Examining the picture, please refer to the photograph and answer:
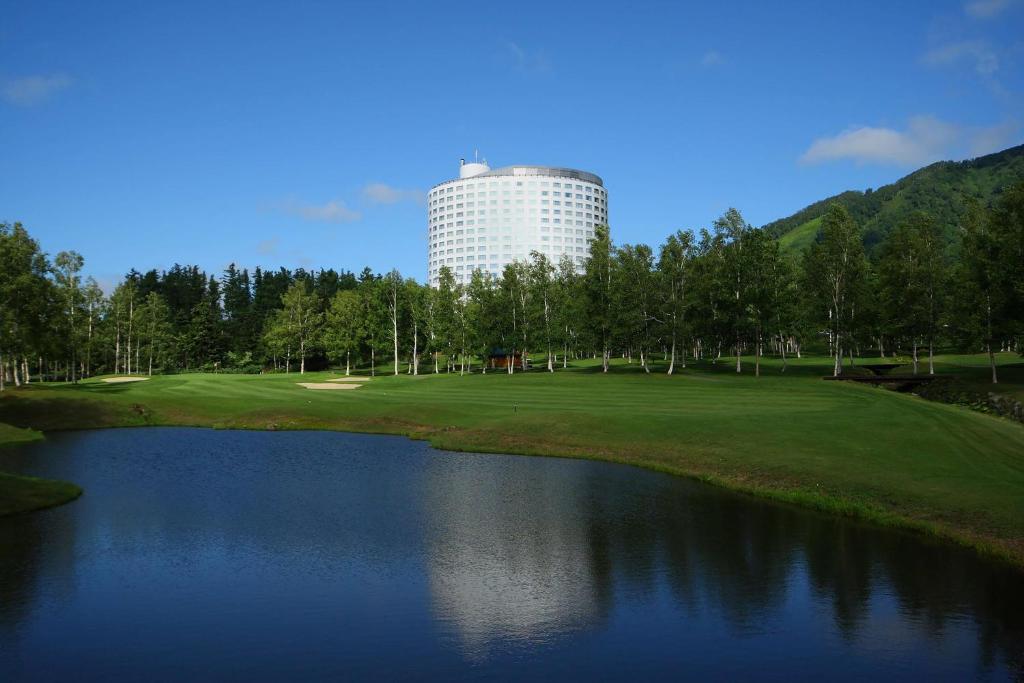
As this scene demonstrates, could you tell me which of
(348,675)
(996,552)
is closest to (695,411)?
(996,552)

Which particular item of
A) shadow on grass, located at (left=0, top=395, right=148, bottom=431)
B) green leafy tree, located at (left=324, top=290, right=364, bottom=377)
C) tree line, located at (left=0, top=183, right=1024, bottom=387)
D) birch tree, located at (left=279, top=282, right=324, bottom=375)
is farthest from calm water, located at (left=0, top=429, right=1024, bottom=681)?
birch tree, located at (left=279, top=282, right=324, bottom=375)

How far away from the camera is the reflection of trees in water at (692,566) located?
21766mm

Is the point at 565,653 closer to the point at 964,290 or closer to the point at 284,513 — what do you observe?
the point at 284,513

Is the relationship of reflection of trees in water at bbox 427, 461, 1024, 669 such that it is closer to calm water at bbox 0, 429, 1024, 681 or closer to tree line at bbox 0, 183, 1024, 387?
calm water at bbox 0, 429, 1024, 681

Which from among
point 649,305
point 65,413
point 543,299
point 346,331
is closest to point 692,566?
point 65,413

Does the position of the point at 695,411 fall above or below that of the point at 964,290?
below

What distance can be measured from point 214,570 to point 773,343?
165 m

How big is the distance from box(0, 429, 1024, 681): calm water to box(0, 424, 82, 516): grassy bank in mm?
1359

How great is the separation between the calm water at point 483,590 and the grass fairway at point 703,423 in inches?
147

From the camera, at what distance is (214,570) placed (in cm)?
2641

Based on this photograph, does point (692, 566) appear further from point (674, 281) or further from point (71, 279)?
point (71, 279)

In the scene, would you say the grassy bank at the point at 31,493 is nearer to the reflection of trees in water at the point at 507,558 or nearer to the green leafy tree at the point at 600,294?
the reflection of trees in water at the point at 507,558

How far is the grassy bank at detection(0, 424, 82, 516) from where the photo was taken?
115 feet

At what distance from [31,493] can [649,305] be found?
7806 cm
